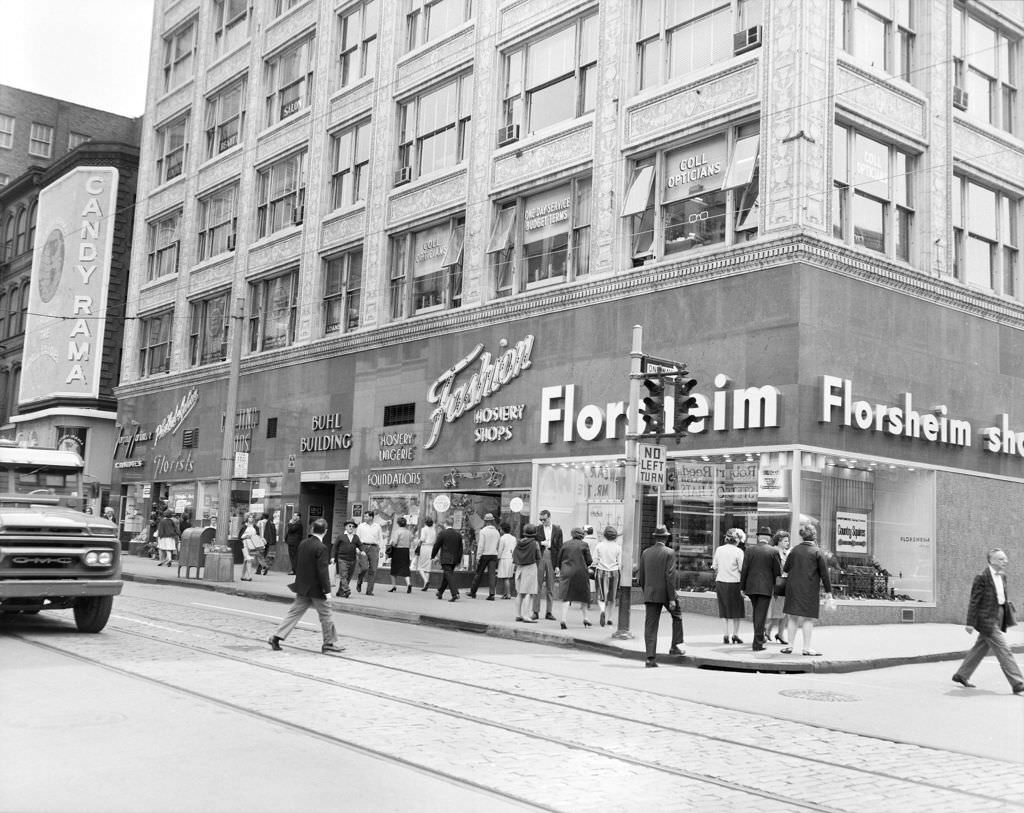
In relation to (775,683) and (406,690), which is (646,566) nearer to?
(775,683)

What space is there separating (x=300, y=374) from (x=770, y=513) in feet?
58.0

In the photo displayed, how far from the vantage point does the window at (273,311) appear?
34719 millimetres

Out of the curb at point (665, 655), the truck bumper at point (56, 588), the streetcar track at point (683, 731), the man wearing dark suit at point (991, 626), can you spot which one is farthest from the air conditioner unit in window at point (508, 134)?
the man wearing dark suit at point (991, 626)

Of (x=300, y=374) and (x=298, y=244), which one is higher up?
(x=298, y=244)

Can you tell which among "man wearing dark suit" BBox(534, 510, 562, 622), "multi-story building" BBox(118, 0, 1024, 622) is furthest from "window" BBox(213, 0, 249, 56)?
"man wearing dark suit" BBox(534, 510, 562, 622)

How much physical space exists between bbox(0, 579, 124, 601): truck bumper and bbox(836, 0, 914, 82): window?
1668 cm

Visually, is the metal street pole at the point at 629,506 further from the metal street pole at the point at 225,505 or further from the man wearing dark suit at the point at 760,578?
the metal street pole at the point at 225,505

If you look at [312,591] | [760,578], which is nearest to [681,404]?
[760,578]

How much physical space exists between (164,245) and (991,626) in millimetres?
36431

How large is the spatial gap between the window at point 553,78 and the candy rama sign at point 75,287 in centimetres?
2462

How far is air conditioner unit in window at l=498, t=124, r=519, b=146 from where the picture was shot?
27.2 meters

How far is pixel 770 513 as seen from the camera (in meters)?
19.9

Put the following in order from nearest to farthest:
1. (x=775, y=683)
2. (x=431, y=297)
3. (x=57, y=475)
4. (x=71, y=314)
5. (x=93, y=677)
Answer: (x=93, y=677), (x=775, y=683), (x=57, y=475), (x=431, y=297), (x=71, y=314)

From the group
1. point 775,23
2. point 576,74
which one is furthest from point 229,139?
point 775,23
